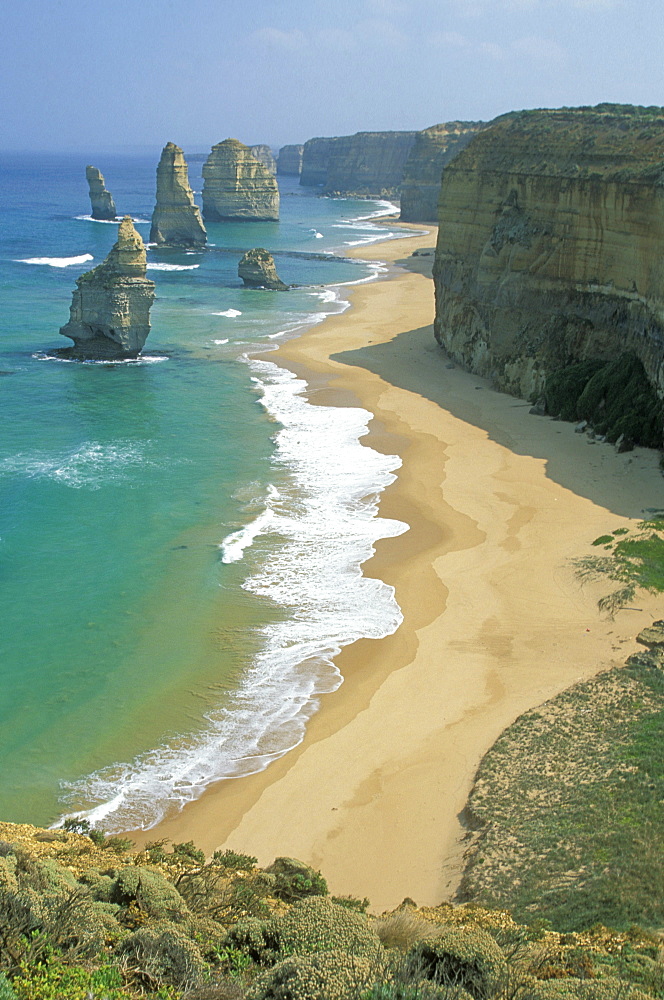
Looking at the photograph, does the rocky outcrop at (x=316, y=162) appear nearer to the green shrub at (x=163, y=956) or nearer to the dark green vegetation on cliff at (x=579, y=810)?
the dark green vegetation on cliff at (x=579, y=810)

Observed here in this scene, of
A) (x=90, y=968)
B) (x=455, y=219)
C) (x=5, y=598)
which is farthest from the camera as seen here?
(x=455, y=219)

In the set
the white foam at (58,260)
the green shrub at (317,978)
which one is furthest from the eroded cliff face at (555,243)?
the white foam at (58,260)

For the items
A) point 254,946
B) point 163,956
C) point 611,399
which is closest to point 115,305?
point 611,399

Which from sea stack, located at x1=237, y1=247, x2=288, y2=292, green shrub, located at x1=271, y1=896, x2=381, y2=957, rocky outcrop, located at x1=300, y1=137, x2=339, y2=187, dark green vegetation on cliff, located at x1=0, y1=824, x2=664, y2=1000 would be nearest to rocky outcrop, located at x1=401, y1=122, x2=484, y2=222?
sea stack, located at x1=237, y1=247, x2=288, y2=292

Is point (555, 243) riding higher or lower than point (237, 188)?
lower

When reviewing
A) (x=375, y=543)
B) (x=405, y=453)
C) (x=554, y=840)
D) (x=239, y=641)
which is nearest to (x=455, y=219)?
(x=405, y=453)

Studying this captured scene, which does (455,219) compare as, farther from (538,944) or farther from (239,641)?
(538,944)

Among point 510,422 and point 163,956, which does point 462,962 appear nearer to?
point 163,956
